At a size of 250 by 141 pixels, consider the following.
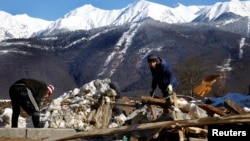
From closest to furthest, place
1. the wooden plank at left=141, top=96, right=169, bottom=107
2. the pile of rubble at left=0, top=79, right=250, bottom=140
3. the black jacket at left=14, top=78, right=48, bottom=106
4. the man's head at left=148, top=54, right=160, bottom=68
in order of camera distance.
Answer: the pile of rubble at left=0, top=79, right=250, bottom=140
the wooden plank at left=141, top=96, right=169, bottom=107
the man's head at left=148, top=54, right=160, bottom=68
the black jacket at left=14, top=78, right=48, bottom=106

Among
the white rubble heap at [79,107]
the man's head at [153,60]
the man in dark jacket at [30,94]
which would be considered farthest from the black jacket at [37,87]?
the man's head at [153,60]

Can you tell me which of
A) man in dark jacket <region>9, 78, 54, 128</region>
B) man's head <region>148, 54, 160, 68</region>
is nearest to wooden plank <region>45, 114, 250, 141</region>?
man in dark jacket <region>9, 78, 54, 128</region>

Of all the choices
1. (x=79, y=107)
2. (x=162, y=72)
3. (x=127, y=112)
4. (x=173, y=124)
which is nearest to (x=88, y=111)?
(x=79, y=107)

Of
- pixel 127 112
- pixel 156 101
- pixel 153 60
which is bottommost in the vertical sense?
pixel 127 112

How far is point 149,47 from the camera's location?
186375 millimetres

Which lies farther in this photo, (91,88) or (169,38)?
(169,38)

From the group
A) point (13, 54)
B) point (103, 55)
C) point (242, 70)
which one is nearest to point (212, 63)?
point (242, 70)

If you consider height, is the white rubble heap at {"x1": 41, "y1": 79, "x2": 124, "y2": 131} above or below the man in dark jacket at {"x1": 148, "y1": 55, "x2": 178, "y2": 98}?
below

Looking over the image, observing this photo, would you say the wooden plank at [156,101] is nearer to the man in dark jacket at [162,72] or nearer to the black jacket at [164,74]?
the man in dark jacket at [162,72]

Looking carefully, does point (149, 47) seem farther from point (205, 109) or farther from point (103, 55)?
point (205, 109)

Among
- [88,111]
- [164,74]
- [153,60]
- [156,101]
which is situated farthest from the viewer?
[88,111]

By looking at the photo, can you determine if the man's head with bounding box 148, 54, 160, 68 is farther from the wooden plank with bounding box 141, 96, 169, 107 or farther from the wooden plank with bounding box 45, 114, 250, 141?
the wooden plank with bounding box 45, 114, 250, 141

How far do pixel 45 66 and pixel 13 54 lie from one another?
17.0 m

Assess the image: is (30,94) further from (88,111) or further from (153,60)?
(153,60)
